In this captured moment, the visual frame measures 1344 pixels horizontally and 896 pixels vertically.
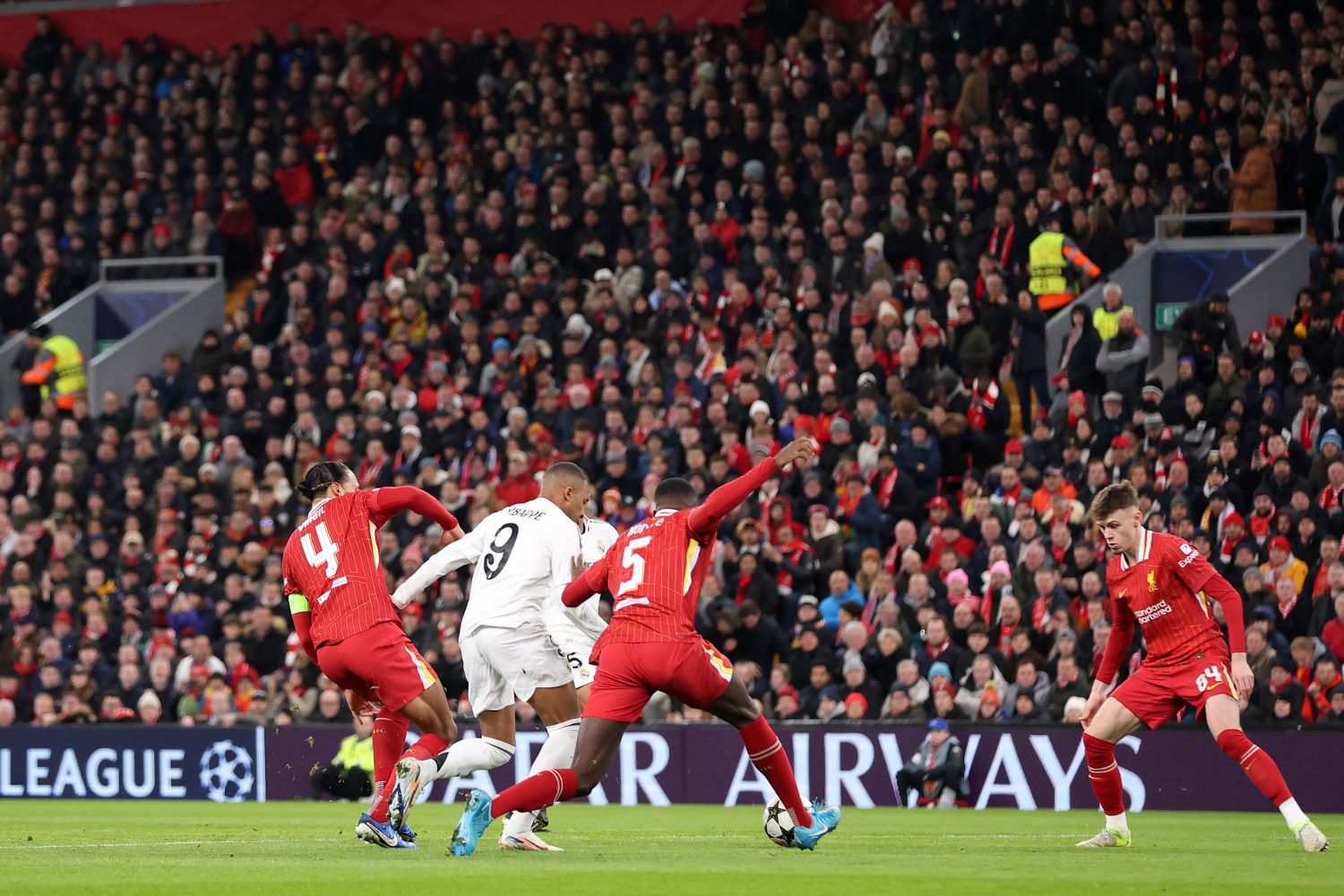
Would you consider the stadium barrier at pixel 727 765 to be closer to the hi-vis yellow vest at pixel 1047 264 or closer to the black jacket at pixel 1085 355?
the black jacket at pixel 1085 355

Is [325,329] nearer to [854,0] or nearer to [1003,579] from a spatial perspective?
[854,0]

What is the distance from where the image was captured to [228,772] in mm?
20453

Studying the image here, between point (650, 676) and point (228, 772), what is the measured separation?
11.0 meters

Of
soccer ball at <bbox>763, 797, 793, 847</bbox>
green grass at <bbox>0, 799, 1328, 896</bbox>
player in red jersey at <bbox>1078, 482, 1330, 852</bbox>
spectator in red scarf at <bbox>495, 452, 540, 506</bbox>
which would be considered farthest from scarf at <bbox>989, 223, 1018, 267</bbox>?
soccer ball at <bbox>763, 797, 793, 847</bbox>

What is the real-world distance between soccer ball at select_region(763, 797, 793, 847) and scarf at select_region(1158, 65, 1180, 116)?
13.9 metres

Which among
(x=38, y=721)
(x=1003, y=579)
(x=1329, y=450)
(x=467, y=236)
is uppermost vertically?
(x=467, y=236)

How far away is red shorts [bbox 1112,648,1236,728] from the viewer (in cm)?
1177

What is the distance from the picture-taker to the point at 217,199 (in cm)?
2914

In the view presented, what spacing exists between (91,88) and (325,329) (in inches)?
287

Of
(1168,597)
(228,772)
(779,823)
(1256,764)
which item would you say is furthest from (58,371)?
(1256,764)

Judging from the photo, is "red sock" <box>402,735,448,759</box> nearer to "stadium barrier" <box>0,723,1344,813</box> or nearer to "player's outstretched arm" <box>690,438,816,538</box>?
"player's outstretched arm" <box>690,438,816,538</box>

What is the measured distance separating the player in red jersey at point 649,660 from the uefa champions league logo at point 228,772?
33.6 ft

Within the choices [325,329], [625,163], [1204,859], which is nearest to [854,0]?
[625,163]

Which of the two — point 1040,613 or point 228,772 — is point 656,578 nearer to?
point 1040,613
